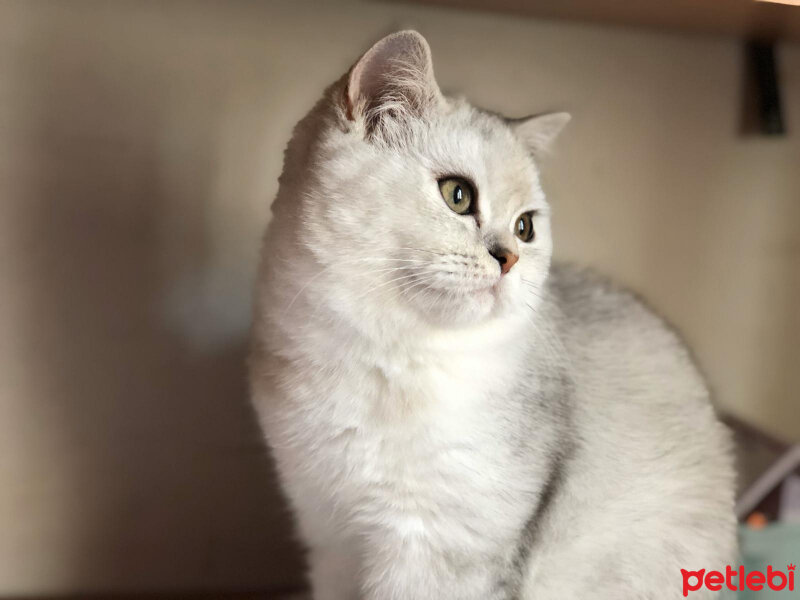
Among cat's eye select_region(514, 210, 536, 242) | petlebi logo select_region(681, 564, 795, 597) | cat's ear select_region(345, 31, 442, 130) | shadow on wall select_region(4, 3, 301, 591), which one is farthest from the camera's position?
shadow on wall select_region(4, 3, 301, 591)

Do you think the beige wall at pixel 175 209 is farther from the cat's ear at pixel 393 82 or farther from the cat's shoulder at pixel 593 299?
the cat's ear at pixel 393 82

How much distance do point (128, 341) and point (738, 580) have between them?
48.6 inches

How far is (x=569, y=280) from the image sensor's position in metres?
1.37

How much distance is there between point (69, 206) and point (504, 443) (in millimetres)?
919

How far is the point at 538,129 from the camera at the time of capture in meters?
1.21

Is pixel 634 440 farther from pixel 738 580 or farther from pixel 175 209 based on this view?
pixel 175 209

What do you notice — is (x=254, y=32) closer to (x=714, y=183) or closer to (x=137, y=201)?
(x=137, y=201)

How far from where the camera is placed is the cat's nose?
97cm

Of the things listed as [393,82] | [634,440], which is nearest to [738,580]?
[634,440]

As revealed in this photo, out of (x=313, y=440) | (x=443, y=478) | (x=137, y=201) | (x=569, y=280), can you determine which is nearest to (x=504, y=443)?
(x=443, y=478)

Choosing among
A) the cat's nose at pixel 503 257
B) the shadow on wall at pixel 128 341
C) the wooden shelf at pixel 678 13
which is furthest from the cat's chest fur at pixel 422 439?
the wooden shelf at pixel 678 13

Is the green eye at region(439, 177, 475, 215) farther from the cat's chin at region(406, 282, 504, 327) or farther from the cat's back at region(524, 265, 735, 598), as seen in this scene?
the cat's back at region(524, 265, 735, 598)

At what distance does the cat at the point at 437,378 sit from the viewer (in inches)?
37.8

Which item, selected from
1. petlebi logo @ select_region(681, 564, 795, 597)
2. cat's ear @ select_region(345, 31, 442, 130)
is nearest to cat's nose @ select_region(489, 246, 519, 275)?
cat's ear @ select_region(345, 31, 442, 130)
